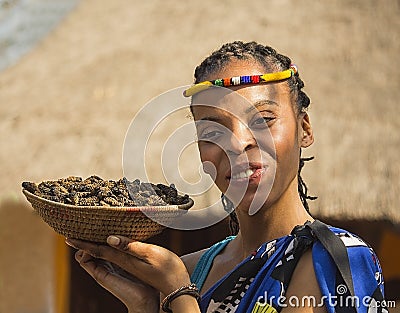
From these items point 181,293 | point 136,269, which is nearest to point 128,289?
point 136,269

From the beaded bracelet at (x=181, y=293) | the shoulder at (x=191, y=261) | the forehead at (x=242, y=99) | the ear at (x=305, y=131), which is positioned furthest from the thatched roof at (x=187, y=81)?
the beaded bracelet at (x=181, y=293)

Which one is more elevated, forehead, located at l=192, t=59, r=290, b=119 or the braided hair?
the braided hair

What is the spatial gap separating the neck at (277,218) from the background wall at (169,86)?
295 centimetres

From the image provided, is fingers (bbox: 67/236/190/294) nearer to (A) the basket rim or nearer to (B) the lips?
(A) the basket rim

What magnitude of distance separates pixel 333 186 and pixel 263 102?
319cm

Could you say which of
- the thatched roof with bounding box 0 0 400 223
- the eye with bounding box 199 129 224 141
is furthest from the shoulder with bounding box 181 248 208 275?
the thatched roof with bounding box 0 0 400 223

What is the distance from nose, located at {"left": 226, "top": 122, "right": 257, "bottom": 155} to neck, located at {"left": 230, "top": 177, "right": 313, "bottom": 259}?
0.17 metres

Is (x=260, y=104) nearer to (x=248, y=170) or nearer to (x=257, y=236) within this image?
(x=248, y=170)

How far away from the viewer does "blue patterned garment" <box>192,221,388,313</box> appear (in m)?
1.61

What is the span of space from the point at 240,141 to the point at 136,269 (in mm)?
Result: 404

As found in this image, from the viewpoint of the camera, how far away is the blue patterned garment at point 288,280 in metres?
1.61

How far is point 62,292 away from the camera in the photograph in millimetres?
5820

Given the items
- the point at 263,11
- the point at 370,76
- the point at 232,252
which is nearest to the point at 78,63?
the point at 263,11

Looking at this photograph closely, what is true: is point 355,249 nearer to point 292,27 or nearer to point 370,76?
point 370,76
